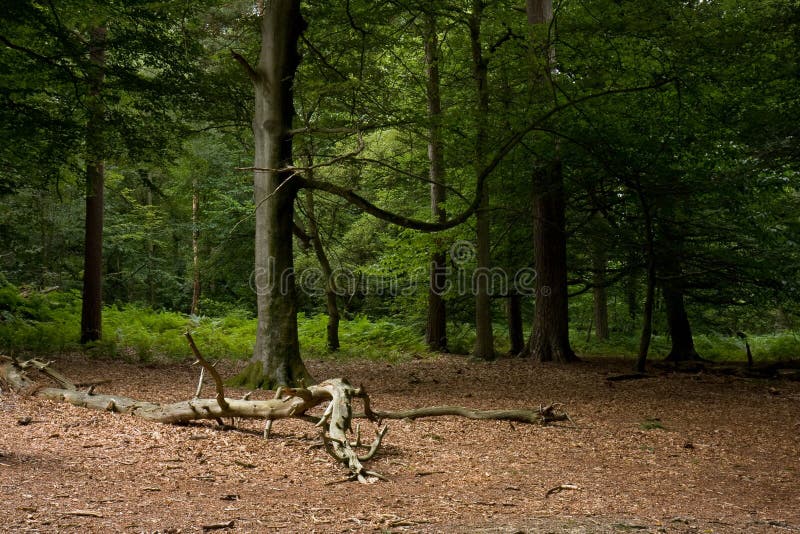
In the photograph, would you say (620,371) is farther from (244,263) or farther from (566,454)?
(244,263)

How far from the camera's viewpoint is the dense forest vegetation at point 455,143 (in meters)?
9.45

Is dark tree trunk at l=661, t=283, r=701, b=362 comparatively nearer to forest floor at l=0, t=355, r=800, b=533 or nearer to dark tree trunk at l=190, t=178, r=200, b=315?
forest floor at l=0, t=355, r=800, b=533

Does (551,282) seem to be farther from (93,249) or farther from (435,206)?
(93,249)

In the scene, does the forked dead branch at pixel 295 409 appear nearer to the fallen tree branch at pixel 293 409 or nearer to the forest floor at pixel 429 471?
the fallen tree branch at pixel 293 409

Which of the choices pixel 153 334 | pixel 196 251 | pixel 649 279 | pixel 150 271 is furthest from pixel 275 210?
pixel 150 271

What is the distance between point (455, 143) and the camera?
11906 millimetres

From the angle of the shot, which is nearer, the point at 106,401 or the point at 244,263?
the point at 106,401

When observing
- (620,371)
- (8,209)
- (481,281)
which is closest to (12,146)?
(8,209)

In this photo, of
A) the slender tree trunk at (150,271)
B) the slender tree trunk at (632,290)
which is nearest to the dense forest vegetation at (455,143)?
the slender tree trunk at (632,290)

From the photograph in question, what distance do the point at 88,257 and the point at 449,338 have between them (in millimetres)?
8420

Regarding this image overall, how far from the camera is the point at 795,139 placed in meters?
8.95

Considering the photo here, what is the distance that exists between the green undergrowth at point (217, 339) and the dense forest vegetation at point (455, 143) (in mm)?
97

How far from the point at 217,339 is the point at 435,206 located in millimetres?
5879

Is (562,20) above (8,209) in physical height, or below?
above
